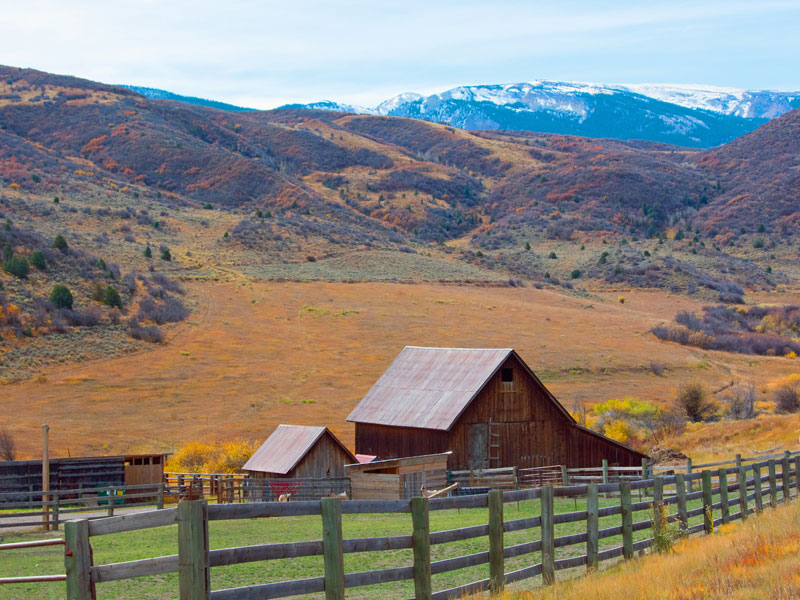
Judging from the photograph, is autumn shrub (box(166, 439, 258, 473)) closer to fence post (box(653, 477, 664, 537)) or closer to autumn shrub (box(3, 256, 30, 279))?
fence post (box(653, 477, 664, 537))

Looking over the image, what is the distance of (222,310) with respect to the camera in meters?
68.6

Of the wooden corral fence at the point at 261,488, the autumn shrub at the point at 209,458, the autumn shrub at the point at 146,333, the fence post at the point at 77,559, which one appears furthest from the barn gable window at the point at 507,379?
the autumn shrub at the point at 146,333

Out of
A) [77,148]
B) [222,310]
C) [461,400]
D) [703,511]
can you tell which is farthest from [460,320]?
[77,148]

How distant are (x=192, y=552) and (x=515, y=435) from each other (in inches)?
1024

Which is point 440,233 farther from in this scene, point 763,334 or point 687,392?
point 687,392

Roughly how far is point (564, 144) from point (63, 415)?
6554 inches

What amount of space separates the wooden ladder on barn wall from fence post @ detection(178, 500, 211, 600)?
82.4 feet

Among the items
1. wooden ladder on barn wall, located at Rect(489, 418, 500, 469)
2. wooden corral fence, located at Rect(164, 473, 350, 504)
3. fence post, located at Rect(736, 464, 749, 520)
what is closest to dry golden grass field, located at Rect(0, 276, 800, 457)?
wooden ladder on barn wall, located at Rect(489, 418, 500, 469)

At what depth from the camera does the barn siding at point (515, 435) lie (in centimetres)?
2975

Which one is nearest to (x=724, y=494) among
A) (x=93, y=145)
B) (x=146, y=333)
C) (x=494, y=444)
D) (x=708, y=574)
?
(x=708, y=574)

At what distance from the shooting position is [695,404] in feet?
150

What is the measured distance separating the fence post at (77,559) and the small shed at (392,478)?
20351 mm

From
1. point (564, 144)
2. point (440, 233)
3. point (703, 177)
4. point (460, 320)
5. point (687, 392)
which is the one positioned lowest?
point (687, 392)

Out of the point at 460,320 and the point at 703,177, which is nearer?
the point at 460,320
